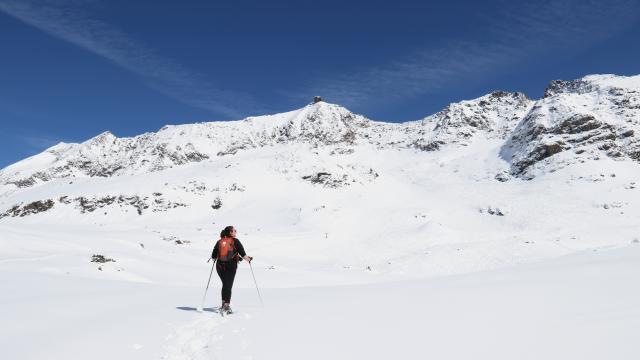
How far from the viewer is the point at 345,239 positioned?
136ft

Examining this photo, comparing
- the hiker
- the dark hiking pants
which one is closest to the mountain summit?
the hiker

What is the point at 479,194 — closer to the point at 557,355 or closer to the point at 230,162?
the point at 230,162

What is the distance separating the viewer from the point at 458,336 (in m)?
5.97

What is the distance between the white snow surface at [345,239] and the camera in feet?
20.8

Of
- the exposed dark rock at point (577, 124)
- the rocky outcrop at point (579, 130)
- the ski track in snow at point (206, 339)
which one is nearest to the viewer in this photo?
the ski track in snow at point (206, 339)

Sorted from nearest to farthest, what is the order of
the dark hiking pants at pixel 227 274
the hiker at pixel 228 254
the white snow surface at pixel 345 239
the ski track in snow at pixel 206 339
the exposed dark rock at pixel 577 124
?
1. the ski track in snow at pixel 206 339
2. the white snow surface at pixel 345 239
3. the dark hiking pants at pixel 227 274
4. the hiker at pixel 228 254
5. the exposed dark rock at pixel 577 124

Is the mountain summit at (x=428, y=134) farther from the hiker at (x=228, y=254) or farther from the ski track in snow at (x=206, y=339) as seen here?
the ski track in snow at (x=206, y=339)

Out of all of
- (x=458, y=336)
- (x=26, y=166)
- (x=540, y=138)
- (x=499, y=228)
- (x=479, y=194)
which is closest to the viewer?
(x=458, y=336)

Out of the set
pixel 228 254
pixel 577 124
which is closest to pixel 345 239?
pixel 228 254

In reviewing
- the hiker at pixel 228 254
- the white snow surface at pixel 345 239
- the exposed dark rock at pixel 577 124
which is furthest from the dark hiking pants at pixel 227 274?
the exposed dark rock at pixel 577 124

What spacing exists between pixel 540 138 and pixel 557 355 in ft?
217

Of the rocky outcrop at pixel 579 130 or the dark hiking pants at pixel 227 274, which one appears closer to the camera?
the dark hiking pants at pixel 227 274

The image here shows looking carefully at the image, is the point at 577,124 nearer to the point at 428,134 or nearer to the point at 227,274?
the point at 428,134

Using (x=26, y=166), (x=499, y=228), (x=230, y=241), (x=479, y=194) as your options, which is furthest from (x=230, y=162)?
(x=26, y=166)
